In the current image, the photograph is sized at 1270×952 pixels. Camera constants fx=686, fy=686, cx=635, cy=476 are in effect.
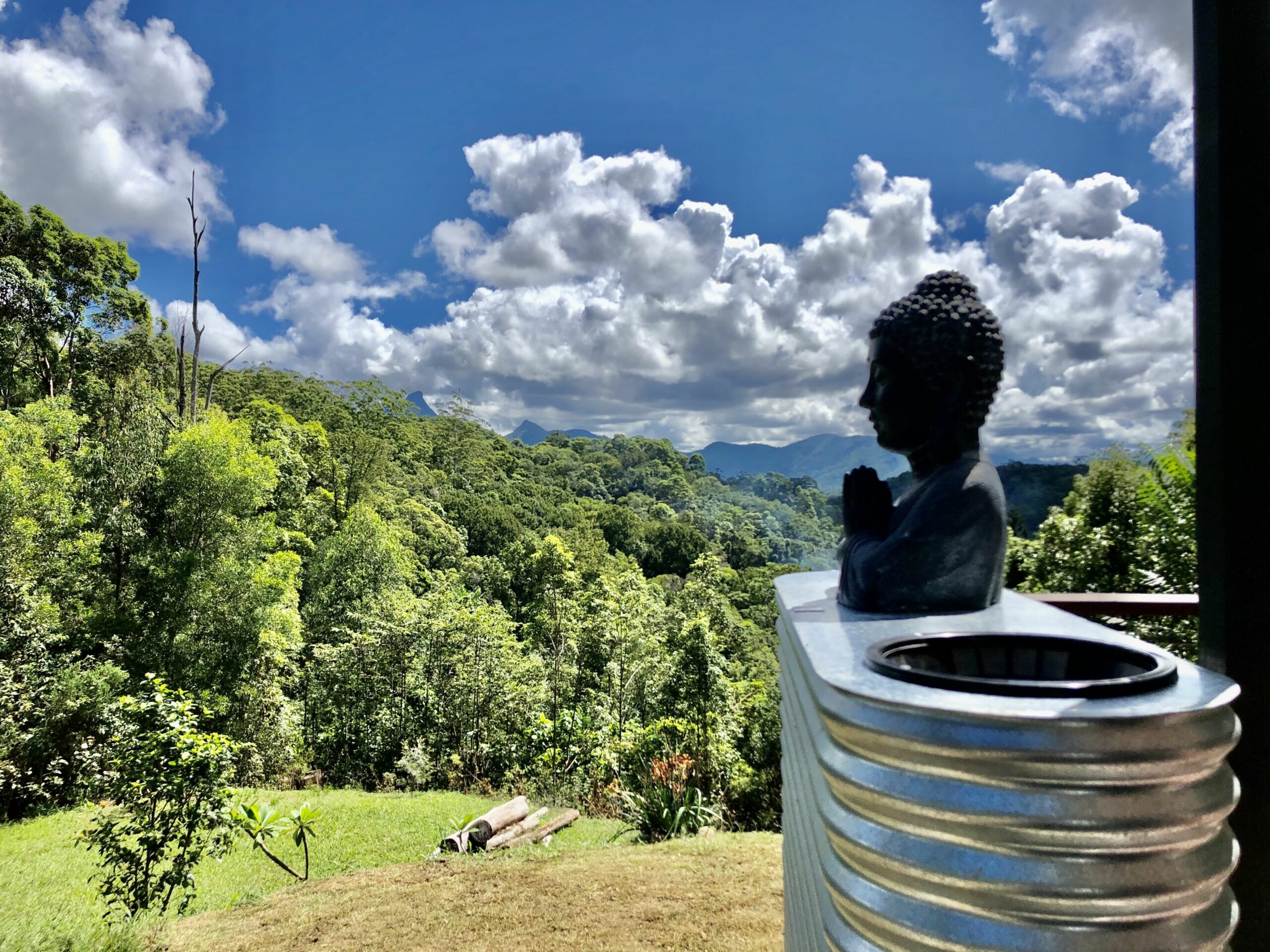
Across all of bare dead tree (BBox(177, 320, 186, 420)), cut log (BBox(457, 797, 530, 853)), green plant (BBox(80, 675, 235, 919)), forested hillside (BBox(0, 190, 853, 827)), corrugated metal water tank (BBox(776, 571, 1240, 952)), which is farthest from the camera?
bare dead tree (BBox(177, 320, 186, 420))

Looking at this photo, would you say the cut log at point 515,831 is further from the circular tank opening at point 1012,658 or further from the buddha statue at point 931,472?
the circular tank opening at point 1012,658

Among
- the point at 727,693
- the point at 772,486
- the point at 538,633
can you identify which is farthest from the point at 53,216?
the point at 772,486

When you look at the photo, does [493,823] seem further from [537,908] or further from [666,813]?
[537,908]

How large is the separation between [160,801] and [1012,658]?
5.29 meters

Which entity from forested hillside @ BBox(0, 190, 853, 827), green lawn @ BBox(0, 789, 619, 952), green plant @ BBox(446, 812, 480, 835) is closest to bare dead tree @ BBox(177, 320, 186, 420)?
forested hillside @ BBox(0, 190, 853, 827)

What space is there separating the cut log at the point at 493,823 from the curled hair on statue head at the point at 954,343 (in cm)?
574

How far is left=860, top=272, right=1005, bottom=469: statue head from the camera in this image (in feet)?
4.44

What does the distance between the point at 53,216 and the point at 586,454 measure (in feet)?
118

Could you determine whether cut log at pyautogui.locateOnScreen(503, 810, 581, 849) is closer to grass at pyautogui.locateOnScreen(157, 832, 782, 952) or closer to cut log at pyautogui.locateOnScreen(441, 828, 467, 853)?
cut log at pyautogui.locateOnScreen(441, 828, 467, 853)

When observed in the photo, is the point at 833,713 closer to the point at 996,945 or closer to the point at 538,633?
the point at 996,945

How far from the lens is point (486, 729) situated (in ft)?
32.2

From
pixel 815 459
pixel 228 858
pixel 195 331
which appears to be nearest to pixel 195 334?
pixel 195 331

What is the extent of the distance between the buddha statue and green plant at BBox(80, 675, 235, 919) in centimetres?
449

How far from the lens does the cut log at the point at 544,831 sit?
240 inches
